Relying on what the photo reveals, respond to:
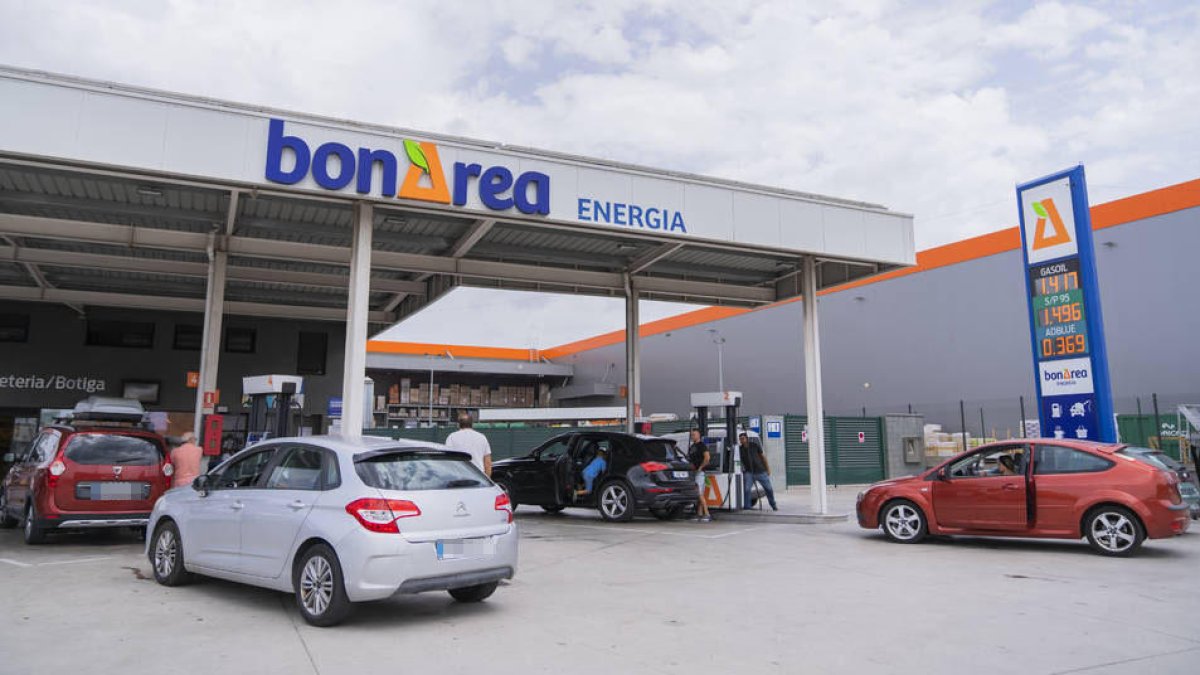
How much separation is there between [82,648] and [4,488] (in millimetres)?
8688

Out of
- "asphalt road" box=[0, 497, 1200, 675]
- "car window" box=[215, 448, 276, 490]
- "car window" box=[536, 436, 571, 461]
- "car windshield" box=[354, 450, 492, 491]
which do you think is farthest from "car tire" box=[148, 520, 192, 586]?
"car window" box=[536, 436, 571, 461]

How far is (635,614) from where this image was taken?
6.67 metres

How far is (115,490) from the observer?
33.9ft

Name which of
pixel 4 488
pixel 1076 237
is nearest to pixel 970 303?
pixel 1076 237

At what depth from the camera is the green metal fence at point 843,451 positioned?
79.7ft

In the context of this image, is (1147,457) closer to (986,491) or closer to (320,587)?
(986,491)

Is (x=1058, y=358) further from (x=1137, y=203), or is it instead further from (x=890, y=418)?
(x=1137, y=203)

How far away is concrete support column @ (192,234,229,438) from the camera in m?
14.9

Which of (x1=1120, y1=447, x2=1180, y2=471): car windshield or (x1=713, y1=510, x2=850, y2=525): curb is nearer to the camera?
(x1=1120, y1=447, x2=1180, y2=471): car windshield

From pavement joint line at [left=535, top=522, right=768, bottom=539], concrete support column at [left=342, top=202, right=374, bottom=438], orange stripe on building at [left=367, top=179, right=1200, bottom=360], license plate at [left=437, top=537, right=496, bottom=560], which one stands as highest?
orange stripe on building at [left=367, top=179, right=1200, bottom=360]

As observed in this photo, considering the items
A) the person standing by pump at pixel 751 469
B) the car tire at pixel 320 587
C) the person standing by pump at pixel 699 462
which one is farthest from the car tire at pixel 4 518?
the person standing by pump at pixel 751 469

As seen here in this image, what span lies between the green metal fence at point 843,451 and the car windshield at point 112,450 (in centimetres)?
1729

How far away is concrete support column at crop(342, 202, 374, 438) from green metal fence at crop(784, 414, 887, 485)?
15029 mm

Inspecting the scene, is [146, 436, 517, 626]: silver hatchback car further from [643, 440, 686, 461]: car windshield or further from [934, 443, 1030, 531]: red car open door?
[643, 440, 686, 461]: car windshield
